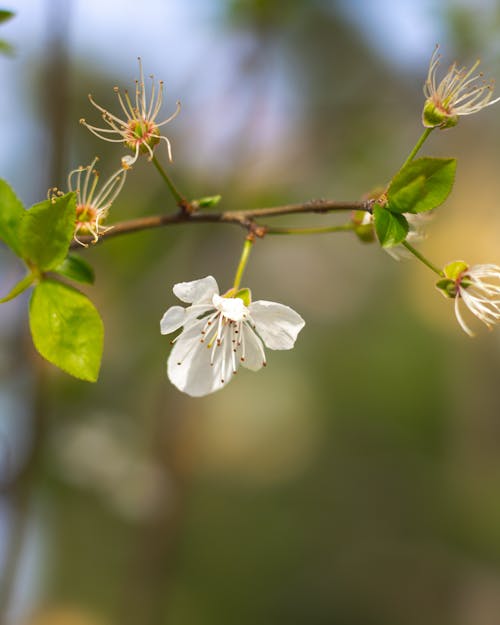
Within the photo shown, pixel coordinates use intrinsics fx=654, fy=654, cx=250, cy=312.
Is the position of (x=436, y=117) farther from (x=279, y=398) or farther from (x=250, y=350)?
(x=279, y=398)

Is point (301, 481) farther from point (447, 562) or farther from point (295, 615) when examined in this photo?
point (447, 562)

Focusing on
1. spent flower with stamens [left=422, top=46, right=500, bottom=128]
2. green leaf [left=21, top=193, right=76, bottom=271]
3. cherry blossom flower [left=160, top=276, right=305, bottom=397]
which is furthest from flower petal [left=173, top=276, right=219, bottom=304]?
spent flower with stamens [left=422, top=46, right=500, bottom=128]

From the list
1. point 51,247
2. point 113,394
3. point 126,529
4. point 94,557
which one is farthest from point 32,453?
point 94,557

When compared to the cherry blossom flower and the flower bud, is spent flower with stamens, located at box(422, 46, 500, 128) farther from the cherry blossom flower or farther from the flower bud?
the cherry blossom flower

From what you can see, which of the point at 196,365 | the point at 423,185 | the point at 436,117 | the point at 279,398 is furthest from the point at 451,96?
the point at 279,398

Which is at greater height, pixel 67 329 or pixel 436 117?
pixel 436 117

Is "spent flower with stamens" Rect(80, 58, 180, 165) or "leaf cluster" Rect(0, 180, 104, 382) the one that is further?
"spent flower with stamens" Rect(80, 58, 180, 165)
